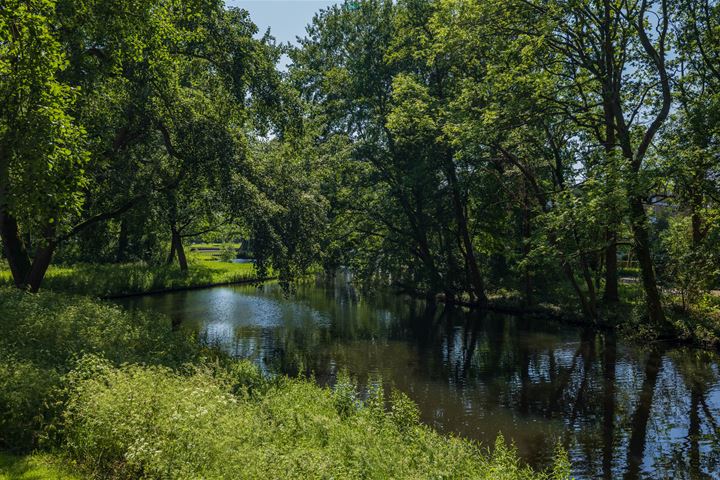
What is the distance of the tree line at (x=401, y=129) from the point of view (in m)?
13.8

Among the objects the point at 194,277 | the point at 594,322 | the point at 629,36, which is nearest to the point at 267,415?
the point at 594,322

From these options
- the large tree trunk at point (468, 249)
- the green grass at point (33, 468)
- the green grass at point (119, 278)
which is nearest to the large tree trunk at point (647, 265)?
the large tree trunk at point (468, 249)

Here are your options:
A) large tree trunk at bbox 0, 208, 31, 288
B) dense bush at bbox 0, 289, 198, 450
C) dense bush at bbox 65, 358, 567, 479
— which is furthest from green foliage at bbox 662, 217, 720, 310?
large tree trunk at bbox 0, 208, 31, 288

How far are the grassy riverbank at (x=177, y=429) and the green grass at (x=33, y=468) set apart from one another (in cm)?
3

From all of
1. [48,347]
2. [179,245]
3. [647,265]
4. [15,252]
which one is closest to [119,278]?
[179,245]

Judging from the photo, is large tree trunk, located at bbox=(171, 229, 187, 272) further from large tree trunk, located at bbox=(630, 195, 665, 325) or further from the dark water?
large tree trunk, located at bbox=(630, 195, 665, 325)

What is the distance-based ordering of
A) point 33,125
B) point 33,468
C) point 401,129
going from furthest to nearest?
point 401,129 → point 33,125 → point 33,468

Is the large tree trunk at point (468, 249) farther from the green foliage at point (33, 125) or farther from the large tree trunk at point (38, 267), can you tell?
the green foliage at point (33, 125)

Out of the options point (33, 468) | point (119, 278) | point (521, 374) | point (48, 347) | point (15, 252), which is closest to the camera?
point (33, 468)

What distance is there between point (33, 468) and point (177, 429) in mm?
2073

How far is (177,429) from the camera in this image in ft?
24.7

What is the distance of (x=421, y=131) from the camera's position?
31.8 meters

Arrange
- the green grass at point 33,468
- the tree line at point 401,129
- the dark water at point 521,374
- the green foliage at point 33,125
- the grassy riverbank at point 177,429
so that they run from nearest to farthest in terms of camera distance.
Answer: the green grass at point 33,468 → the grassy riverbank at point 177,429 → the green foliage at point 33,125 → the dark water at point 521,374 → the tree line at point 401,129

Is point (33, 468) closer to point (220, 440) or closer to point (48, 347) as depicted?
point (220, 440)
